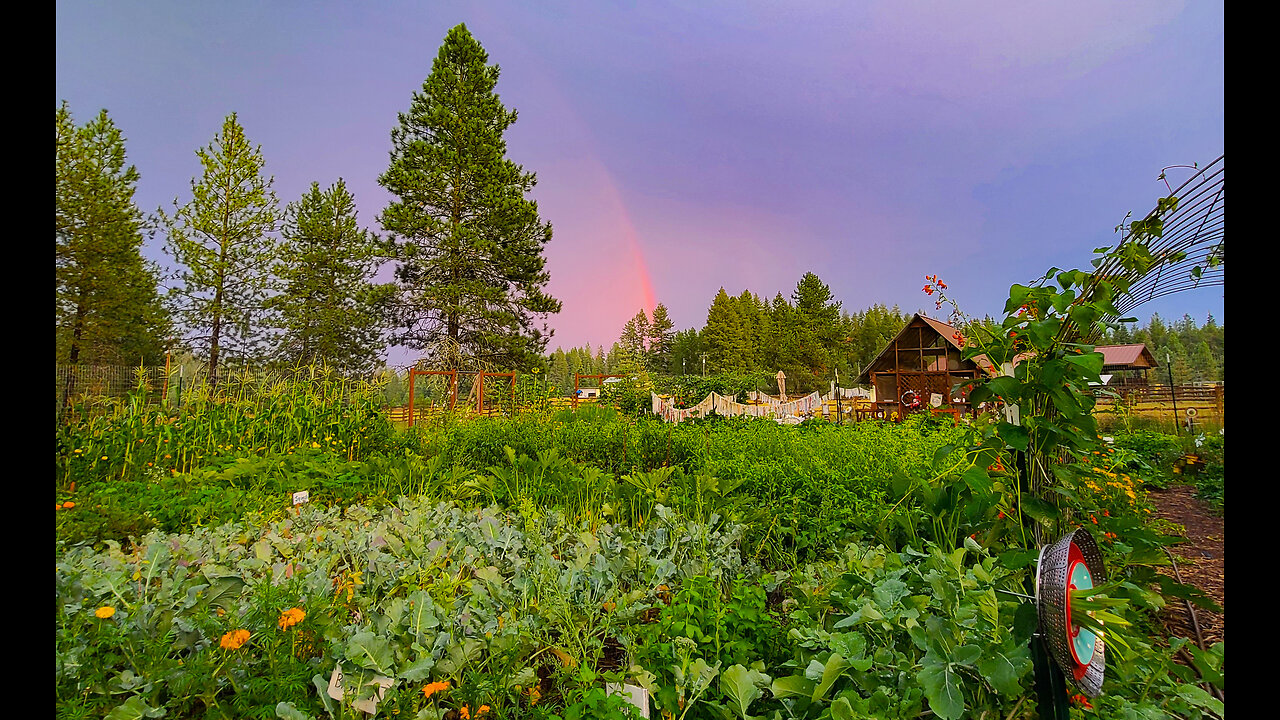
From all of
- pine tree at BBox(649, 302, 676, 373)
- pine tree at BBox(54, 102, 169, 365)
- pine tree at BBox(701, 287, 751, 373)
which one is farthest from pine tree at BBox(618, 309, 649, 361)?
pine tree at BBox(54, 102, 169, 365)

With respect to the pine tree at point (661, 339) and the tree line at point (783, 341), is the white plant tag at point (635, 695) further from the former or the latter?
the pine tree at point (661, 339)

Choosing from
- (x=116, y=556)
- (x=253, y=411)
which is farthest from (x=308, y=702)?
(x=253, y=411)

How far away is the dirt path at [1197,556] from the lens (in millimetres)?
1974

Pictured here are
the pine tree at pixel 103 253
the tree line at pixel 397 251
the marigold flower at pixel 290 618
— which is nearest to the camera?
the marigold flower at pixel 290 618

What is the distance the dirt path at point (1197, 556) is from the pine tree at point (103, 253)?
16.3 metres

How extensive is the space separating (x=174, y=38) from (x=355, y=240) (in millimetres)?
19878

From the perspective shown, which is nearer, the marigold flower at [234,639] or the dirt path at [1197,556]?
the marigold flower at [234,639]

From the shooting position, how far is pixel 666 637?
1439 millimetres

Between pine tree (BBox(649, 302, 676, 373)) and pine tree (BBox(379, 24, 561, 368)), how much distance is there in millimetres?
26046

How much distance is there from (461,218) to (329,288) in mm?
5979

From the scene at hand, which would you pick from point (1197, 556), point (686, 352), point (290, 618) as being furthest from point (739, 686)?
point (686, 352)

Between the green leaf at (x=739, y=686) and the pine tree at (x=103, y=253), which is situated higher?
the pine tree at (x=103, y=253)

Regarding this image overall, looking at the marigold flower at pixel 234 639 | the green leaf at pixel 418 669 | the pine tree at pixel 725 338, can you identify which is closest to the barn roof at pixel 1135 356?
the pine tree at pixel 725 338
